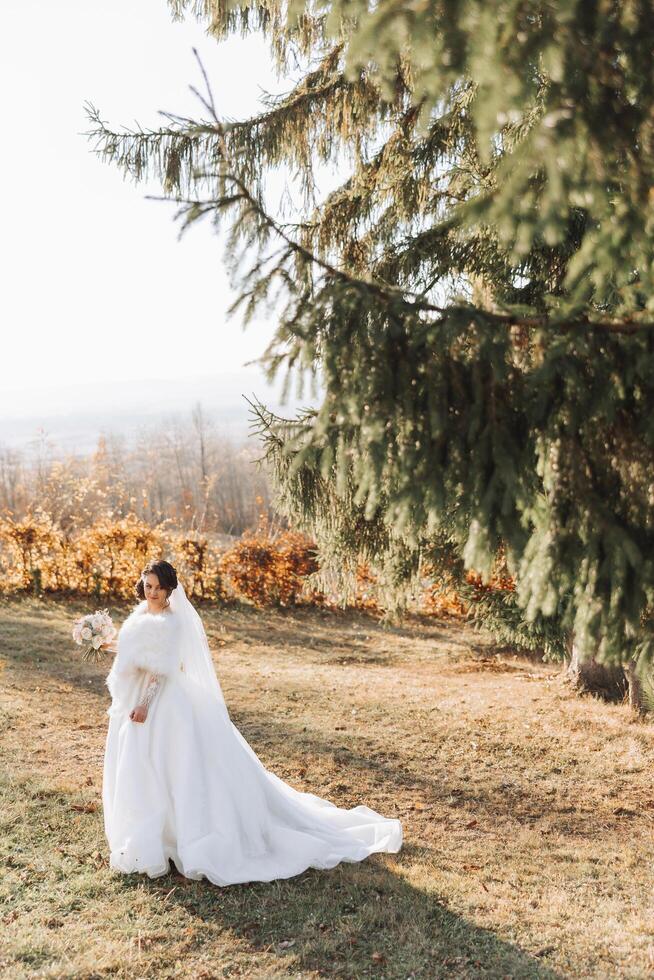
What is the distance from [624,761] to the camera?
24.4ft

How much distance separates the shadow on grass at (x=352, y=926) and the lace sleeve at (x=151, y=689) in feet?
3.51

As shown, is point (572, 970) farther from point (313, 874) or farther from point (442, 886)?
point (313, 874)

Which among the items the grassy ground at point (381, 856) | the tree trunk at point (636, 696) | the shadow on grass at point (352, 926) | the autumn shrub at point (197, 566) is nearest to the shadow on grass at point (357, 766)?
the grassy ground at point (381, 856)

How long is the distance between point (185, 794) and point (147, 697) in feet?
2.20

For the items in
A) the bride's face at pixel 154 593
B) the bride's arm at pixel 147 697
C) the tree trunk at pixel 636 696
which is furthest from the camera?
the tree trunk at pixel 636 696

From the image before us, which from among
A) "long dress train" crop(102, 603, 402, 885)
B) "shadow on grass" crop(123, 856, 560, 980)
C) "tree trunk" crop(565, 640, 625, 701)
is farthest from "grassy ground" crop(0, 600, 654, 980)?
"tree trunk" crop(565, 640, 625, 701)

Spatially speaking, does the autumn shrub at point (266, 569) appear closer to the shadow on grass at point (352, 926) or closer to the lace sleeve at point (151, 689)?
the lace sleeve at point (151, 689)

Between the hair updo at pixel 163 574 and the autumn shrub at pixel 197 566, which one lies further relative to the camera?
the autumn shrub at pixel 197 566

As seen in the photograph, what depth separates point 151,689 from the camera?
5223 mm

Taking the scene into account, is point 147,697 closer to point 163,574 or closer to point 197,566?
point 163,574

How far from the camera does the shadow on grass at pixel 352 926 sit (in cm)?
417

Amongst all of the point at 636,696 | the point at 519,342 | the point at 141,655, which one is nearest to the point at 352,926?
the point at 141,655

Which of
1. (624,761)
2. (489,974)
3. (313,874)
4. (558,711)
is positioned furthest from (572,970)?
(558,711)

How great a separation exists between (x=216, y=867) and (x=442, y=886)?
57.2 inches
